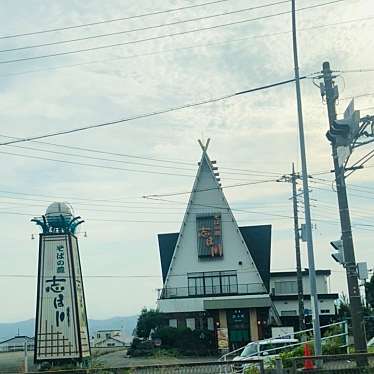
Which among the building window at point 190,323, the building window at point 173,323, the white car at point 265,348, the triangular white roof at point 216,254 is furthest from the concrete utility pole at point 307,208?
the building window at point 173,323

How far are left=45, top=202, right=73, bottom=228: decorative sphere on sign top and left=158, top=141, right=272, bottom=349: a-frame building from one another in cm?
1621

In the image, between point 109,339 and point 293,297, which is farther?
point 109,339

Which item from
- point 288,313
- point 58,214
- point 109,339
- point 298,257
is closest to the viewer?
point 298,257

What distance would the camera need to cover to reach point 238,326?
1971 inches

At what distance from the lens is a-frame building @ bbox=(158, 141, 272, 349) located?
4997 cm

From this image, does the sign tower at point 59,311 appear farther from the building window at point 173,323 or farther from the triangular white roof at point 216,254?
the triangular white roof at point 216,254

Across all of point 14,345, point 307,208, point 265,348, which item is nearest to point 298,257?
point 265,348

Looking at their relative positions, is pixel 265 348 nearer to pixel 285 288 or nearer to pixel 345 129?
pixel 345 129

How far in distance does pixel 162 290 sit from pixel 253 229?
945 centimetres

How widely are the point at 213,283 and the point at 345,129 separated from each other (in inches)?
1435

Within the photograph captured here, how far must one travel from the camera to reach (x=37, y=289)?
36156 mm

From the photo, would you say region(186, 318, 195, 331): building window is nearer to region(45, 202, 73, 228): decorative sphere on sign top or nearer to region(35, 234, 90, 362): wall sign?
region(35, 234, 90, 362): wall sign

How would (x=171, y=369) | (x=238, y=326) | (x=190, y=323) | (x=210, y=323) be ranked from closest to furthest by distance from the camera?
(x=171, y=369) → (x=238, y=326) → (x=210, y=323) → (x=190, y=323)

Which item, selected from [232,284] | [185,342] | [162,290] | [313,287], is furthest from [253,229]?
[313,287]
